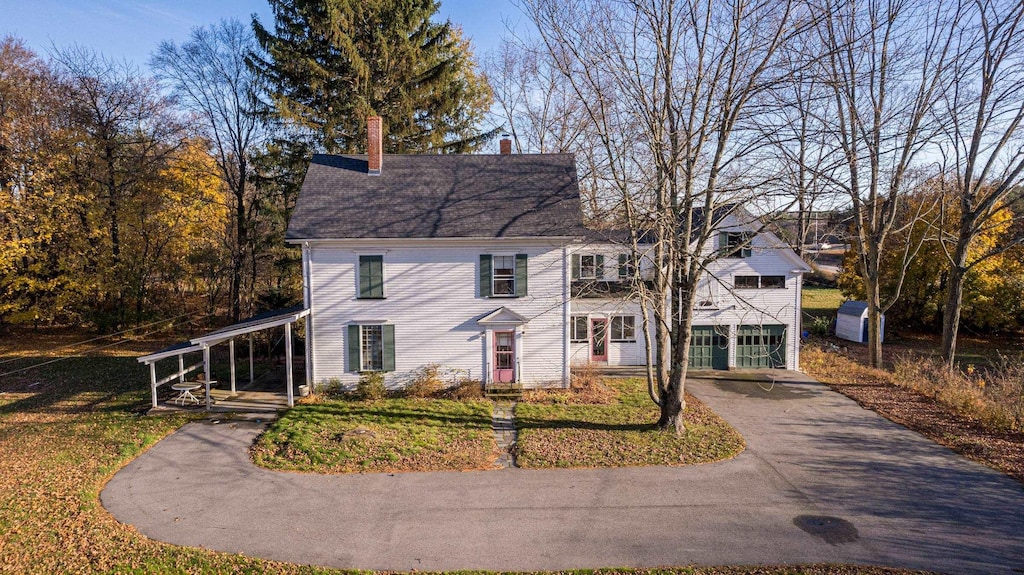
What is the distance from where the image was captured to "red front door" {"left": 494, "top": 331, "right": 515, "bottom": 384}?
16.4m

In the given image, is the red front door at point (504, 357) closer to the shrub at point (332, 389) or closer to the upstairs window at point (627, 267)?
the upstairs window at point (627, 267)

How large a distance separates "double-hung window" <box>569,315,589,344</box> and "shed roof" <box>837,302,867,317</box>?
17852mm

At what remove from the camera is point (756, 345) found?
1997 centimetres

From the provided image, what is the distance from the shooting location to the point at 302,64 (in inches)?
898

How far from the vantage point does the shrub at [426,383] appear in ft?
51.7

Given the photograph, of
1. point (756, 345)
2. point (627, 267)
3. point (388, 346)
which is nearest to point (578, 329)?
point (627, 267)

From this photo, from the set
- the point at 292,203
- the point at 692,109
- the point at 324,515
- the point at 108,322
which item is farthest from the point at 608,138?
the point at 108,322

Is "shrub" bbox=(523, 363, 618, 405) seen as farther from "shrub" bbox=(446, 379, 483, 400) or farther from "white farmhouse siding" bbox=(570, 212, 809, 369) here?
"white farmhouse siding" bbox=(570, 212, 809, 369)

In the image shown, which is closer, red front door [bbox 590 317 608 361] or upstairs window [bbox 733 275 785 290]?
upstairs window [bbox 733 275 785 290]

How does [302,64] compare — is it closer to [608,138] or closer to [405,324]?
[405,324]

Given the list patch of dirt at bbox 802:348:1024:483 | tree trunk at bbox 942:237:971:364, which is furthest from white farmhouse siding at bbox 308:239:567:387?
tree trunk at bbox 942:237:971:364

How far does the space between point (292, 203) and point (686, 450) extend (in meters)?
23.1

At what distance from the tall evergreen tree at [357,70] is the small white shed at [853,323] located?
963 inches

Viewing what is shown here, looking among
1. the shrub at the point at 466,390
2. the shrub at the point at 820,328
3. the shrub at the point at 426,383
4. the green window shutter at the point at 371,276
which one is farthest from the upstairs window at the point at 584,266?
the shrub at the point at 820,328
